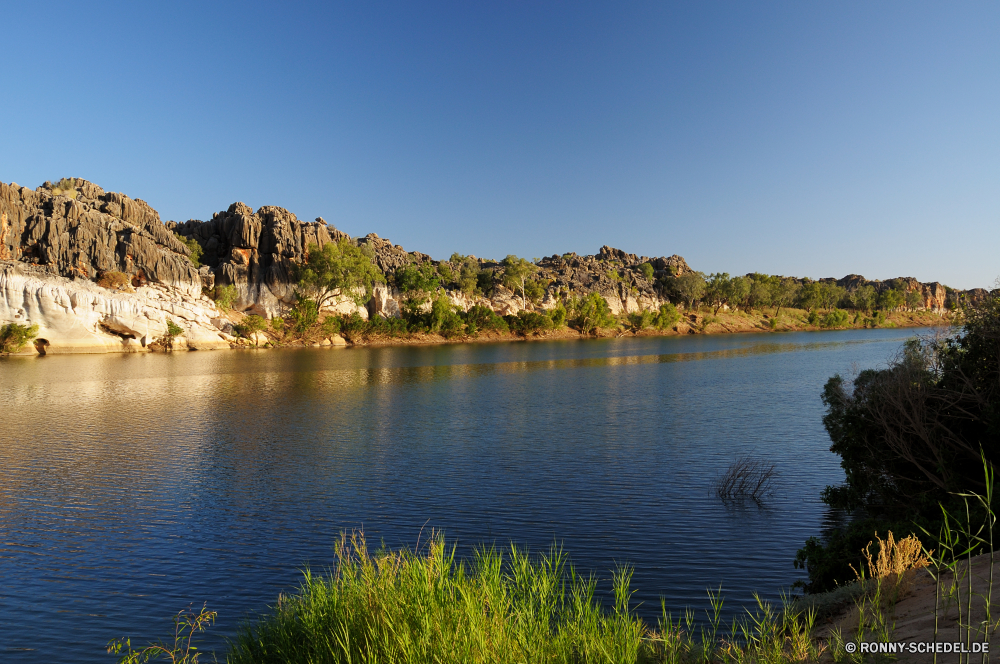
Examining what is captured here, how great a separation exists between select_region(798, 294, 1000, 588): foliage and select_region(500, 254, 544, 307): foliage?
410 ft

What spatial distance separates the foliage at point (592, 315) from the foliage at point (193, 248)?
81.7 metres

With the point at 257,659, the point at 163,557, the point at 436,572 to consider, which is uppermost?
the point at 436,572

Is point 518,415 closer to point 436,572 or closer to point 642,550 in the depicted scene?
point 642,550

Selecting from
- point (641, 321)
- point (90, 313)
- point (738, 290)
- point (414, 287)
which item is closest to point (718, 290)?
point (738, 290)

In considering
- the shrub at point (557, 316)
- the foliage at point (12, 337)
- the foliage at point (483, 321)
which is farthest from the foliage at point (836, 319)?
the foliage at point (12, 337)

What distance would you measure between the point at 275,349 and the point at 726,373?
67.9 meters

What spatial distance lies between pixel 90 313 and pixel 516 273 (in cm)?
8689

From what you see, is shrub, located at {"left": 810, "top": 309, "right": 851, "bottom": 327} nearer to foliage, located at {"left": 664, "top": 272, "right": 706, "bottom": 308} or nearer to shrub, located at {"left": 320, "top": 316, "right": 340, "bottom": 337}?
foliage, located at {"left": 664, "top": 272, "right": 706, "bottom": 308}

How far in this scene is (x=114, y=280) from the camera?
83.2m

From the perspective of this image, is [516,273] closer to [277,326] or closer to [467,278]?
[467,278]

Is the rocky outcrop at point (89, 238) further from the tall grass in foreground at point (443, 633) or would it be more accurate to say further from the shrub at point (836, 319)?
the shrub at point (836, 319)

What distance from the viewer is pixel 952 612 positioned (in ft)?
22.5

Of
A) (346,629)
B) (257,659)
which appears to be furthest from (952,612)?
(257,659)

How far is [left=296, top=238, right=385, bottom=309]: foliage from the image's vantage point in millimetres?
104000
